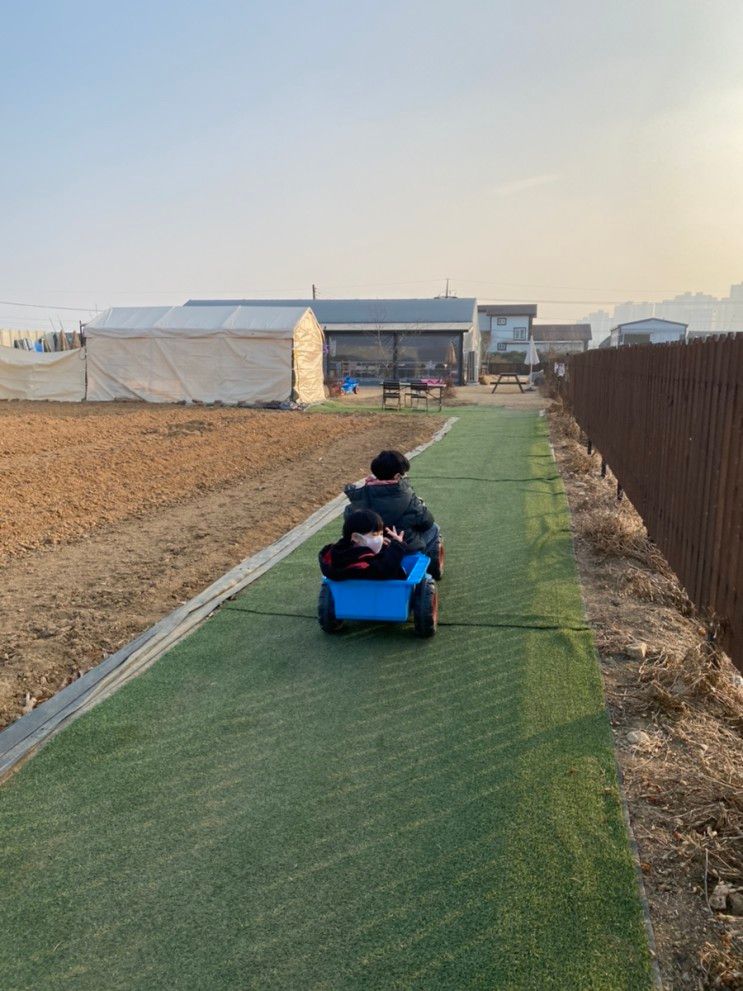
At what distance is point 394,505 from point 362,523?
22.5 inches

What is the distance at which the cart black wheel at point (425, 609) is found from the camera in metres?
4.20

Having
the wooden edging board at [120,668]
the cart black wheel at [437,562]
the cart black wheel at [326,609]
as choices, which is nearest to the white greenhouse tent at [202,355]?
→ the wooden edging board at [120,668]

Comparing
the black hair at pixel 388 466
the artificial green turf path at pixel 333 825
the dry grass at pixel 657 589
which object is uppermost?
the black hair at pixel 388 466

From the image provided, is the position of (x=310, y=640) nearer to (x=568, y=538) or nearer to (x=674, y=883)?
(x=674, y=883)

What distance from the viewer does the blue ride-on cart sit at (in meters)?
4.09

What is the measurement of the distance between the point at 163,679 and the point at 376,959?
211 cm

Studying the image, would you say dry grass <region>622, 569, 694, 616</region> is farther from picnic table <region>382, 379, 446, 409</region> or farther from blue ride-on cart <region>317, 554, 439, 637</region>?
picnic table <region>382, 379, 446, 409</region>

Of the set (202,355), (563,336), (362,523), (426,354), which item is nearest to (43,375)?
(202,355)

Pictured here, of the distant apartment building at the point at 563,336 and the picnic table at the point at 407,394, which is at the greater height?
the distant apartment building at the point at 563,336

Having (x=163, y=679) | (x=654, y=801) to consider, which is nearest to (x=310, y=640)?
(x=163, y=679)

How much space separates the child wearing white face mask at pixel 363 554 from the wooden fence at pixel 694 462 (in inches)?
67.0

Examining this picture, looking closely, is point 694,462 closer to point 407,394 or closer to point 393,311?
point 407,394

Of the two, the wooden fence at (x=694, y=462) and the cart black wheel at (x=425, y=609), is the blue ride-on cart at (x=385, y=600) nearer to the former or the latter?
the cart black wheel at (x=425, y=609)

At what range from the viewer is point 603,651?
13.4 feet
